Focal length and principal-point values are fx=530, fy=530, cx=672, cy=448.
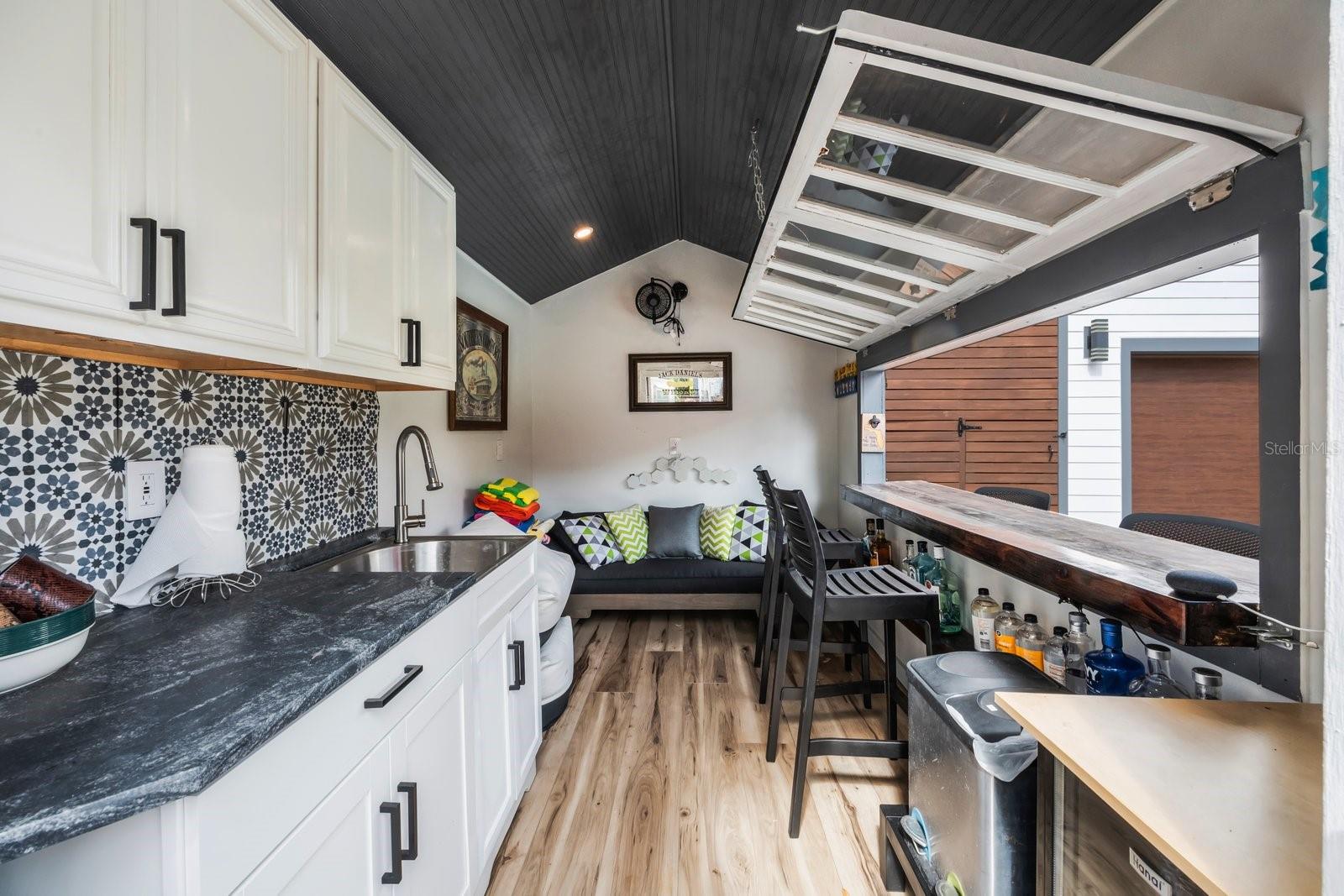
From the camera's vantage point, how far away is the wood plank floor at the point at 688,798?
5.16 feet

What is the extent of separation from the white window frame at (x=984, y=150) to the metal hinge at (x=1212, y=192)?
0.01 metres

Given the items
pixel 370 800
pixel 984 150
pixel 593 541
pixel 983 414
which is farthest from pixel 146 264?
pixel 983 414

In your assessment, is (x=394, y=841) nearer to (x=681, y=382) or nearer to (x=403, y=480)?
(x=403, y=480)

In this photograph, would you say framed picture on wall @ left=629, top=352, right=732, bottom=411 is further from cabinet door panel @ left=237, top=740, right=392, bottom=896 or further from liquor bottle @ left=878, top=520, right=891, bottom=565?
cabinet door panel @ left=237, top=740, right=392, bottom=896

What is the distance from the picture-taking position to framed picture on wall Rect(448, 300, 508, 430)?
2980mm

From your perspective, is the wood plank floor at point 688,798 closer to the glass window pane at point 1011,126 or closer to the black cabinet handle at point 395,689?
the black cabinet handle at point 395,689

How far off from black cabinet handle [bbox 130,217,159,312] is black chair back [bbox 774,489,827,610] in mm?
1573

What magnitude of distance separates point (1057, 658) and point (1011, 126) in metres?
1.31

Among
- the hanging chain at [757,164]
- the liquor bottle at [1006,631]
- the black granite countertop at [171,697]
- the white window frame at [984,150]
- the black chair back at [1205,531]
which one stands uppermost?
the hanging chain at [757,164]

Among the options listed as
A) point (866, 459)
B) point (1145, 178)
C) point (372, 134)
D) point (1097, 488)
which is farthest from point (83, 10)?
→ point (1097, 488)

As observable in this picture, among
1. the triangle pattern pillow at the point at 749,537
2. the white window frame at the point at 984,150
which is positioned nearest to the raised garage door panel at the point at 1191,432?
the triangle pattern pillow at the point at 749,537

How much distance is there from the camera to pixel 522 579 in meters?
1.94

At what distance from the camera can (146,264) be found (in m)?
0.88

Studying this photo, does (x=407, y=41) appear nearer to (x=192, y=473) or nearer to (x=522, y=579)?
(x=192, y=473)
